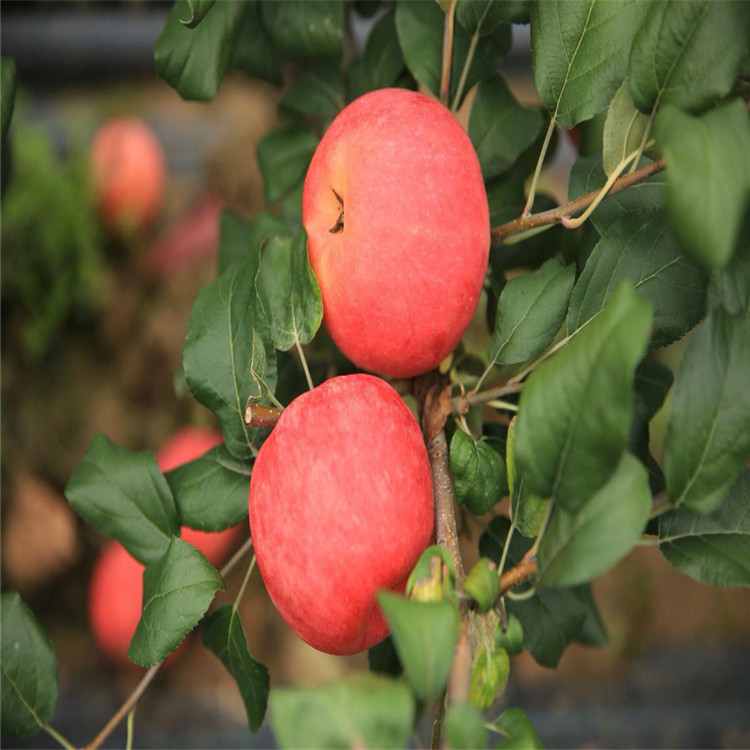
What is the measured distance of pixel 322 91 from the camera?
0.64 meters

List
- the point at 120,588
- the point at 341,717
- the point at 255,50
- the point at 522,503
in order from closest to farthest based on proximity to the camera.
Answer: the point at 341,717
the point at 522,503
the point at 255,50
the point at 120,588

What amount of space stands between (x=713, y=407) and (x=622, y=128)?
17 cm

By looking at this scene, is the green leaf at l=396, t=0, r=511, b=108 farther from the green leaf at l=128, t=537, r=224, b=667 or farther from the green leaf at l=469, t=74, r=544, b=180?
the green leaf at l=128, t=537, r=224, b=667

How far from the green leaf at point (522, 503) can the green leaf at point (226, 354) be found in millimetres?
153

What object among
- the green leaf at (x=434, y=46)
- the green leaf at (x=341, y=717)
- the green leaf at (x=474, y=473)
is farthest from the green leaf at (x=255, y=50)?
the green leaf at (x=341, y=717)

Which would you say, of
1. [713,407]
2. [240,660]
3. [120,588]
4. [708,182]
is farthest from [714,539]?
[120,588]

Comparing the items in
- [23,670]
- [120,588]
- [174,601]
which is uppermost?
[174,601]

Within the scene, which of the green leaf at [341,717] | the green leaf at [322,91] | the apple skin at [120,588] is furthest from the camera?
the apple skin at [120,588]

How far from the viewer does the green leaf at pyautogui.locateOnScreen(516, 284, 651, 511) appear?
12.3 inches

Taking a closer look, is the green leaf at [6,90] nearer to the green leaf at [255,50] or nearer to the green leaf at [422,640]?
the green leaf at [255,50]

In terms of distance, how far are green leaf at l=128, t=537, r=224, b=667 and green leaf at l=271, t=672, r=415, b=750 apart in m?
0.15

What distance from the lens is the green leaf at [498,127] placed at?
1.79ft

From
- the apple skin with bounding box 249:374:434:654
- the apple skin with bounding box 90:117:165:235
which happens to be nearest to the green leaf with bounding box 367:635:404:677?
the apple skin with bounding box 249:374:434:654

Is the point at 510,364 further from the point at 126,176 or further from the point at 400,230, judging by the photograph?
the point at 126,176
